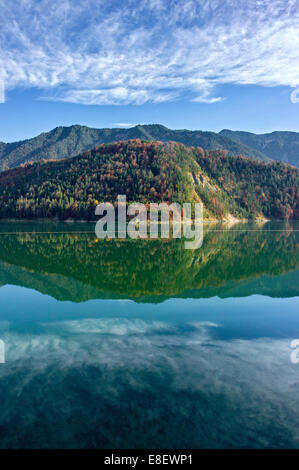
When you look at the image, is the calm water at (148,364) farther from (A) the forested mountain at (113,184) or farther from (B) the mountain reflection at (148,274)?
(A) the forested mountain at (113,184)

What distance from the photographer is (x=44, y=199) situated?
5630 inches

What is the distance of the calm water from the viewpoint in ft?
23.8

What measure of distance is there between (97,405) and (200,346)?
17.2 feet

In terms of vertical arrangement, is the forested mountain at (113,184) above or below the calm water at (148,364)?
above

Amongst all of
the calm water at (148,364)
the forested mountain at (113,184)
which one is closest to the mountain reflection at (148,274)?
the calm water at (148,364)

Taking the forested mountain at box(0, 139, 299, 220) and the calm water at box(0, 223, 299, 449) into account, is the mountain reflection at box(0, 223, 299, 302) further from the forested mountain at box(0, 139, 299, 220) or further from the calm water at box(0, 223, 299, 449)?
the forested mountain at box(0, 139, 299, 220)

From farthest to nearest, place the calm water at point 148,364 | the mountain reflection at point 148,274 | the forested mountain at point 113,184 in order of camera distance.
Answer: the forested mountain at point 113,184 → the mountain reflection at point 148,274 → the calm water at point 148,364

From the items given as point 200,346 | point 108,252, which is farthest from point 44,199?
point 200,346

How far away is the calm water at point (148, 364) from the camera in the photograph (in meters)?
7.26

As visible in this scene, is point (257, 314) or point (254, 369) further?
point (257, 314)

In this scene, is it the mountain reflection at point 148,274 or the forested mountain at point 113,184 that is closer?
the mountain reflection at point 148,274

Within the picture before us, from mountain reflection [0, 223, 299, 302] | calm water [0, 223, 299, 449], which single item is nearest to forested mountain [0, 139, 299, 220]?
mountain reflection [0, 223, 299, 302]
